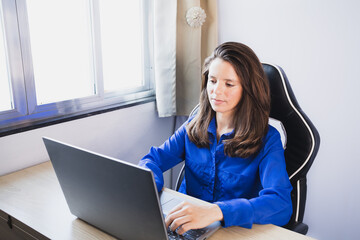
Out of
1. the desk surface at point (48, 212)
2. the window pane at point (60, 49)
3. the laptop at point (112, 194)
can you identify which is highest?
the window pane at point (60, 49)

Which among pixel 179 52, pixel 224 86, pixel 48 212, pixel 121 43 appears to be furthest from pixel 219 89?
pixel 121 43

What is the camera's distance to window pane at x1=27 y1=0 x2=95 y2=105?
1430 millimetres

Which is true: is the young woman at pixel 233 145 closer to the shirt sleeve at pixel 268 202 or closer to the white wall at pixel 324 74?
the shirt sleeve at pixel 268 202

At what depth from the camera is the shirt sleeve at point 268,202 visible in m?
0.89

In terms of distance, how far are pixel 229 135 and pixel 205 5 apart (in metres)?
1.02

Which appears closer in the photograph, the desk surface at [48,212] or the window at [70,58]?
the desk surface at [48,212]

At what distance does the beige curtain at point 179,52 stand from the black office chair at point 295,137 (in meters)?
0.76

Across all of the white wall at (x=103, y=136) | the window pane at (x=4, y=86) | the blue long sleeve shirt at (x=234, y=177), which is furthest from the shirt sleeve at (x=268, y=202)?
the window pane at (x=4, y=86)

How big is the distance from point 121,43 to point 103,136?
0.60 m

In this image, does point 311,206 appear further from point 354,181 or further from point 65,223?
point 65,223

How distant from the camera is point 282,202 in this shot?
0.99 meters

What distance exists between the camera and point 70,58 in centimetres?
161

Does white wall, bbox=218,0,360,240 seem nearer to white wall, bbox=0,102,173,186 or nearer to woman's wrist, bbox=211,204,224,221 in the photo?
white wall, bbox=0,102,173,186

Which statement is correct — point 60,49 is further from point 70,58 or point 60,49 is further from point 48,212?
point 48,212
